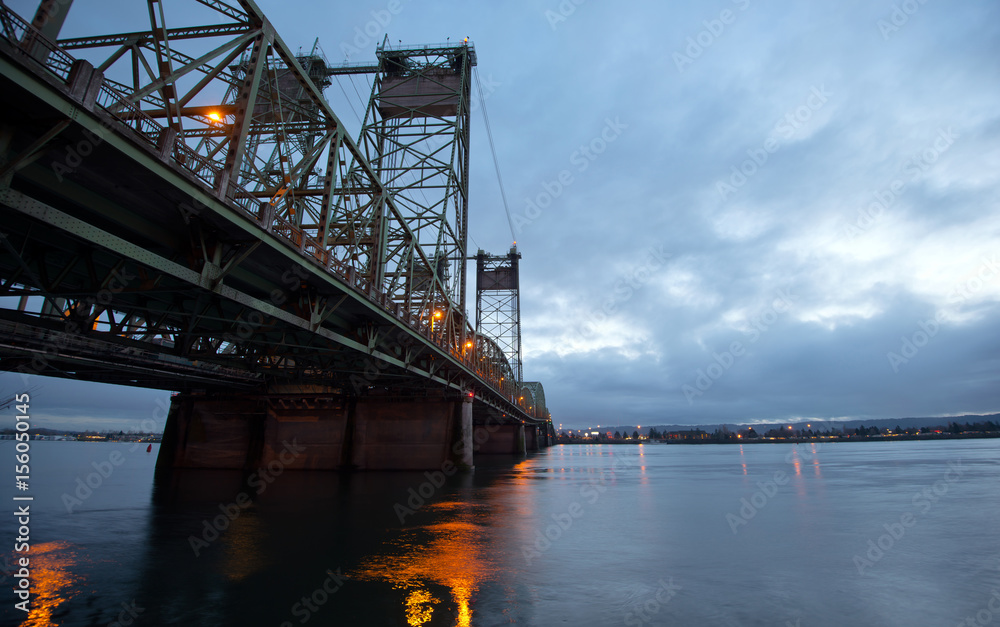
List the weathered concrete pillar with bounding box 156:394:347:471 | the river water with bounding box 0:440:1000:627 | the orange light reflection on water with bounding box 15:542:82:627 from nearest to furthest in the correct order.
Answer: the orange light reflection on water with bounding box 15:542:82:627, the river water with bounding box 0:440:1000:627, the weathered concrete pillar with bounding box 156:394:347:471

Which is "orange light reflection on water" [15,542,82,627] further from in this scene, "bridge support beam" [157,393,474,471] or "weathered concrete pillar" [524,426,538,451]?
"weathered concrete pillar" [524,426,538,451]

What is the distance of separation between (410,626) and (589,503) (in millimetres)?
19163

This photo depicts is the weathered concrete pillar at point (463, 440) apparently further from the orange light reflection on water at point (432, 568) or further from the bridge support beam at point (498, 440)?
the bridge support beam at point (498, 440)

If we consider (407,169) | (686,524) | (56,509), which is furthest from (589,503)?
(407,169)

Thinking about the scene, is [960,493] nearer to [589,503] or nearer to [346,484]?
[589,503]

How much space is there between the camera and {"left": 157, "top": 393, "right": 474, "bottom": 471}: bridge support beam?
4222 cm

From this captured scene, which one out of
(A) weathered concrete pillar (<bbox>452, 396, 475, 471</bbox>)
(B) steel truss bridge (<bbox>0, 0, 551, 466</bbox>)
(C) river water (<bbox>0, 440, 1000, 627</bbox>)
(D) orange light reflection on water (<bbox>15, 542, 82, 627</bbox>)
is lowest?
(C) river water (<bbox>0, 440, 1000, 627</bbox>)

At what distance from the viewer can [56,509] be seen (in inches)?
961

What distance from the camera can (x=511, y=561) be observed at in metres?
13.7

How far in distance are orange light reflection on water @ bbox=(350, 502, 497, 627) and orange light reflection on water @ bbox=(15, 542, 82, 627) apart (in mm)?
5746

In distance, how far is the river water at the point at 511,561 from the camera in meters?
9.76

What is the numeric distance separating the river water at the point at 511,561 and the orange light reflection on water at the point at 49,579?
0.06 metres

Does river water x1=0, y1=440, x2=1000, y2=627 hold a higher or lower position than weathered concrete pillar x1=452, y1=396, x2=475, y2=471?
lower

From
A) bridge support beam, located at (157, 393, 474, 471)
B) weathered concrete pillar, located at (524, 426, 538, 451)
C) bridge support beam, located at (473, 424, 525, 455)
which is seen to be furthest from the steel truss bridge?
weathered concrete pillar, located at (524, 426, 538, 451)
